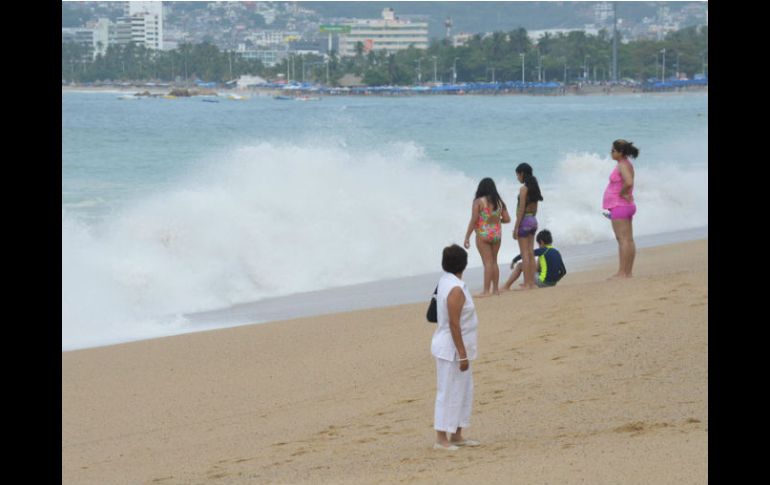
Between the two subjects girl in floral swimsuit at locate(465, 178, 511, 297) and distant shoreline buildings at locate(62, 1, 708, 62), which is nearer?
girl in floral swimsuit at locate(465, 178, 511, 297)

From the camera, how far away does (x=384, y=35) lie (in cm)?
17162

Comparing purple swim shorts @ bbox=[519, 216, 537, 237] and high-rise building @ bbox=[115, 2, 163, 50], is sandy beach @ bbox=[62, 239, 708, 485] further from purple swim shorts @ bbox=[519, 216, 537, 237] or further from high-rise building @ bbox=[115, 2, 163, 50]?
high-rise building @ bbox=[115, 2, 163, 50]

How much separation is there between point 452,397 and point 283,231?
487 inches

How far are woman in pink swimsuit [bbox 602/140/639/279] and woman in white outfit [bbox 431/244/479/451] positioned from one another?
5.24 metres

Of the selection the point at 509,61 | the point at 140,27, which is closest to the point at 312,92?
the point at 140,27

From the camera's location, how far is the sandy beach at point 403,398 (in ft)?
20.4

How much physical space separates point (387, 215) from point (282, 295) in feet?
15.8

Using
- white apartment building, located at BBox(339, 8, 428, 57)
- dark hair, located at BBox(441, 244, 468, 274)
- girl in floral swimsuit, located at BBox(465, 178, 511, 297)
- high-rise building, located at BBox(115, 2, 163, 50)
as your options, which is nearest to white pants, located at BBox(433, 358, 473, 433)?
dark hair, located at BBox(441, 244, 468, 274)

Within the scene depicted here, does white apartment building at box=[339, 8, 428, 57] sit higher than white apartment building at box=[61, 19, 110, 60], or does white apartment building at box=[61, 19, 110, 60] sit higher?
white apartment building at box=[339, 8, 428, 57]

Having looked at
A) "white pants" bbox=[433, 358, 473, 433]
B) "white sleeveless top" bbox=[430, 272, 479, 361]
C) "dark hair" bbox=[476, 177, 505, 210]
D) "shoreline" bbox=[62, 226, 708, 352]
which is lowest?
"shoreline" bbox=[62, 226, 708, 352]

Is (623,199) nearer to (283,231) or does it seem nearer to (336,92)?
(283,231)

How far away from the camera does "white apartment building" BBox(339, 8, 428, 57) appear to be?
16388 centimetres
